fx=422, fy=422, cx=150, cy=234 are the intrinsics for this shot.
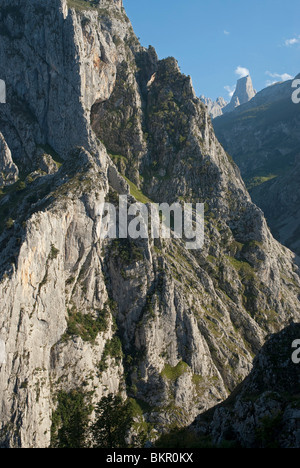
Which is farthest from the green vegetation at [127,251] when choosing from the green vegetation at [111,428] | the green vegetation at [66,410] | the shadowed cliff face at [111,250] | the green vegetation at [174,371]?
the green vegetation at [111,428]

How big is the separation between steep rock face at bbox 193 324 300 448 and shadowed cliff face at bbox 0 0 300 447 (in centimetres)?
3130

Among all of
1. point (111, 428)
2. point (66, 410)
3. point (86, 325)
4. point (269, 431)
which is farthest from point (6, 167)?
point (269, 431)

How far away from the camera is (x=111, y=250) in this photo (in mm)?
98562

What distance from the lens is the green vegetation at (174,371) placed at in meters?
89.8

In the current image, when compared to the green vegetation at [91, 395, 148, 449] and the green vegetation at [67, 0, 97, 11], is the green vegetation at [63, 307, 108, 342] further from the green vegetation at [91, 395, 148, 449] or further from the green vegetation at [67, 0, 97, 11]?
the green vegetation at [67, 0, 97, 11]

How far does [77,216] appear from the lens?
91875mm

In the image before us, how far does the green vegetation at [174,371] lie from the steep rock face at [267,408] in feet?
103

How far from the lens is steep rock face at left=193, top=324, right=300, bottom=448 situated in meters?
37.4

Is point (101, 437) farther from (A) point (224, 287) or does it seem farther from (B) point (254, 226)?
(B) point (254, 226)

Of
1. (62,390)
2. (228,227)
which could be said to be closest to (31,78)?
(228,227)

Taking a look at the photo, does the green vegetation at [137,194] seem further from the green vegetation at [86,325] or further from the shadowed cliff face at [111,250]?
the green vegetation at [86,325]

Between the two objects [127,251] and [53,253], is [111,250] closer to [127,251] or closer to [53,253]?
[127,251]

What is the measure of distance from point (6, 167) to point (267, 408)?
10489cm

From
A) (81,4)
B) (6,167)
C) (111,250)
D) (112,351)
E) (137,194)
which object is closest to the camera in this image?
(112,351)
